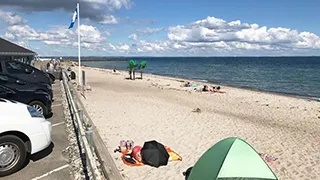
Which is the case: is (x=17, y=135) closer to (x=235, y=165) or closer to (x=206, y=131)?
(x=235, y=165)

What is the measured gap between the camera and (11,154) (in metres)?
5.27

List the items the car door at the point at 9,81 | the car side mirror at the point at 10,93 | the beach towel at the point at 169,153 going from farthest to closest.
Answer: the car door at the point at 9,81 < the car side mirror at the point at 10,93 < the beach towel at the point at 169,153

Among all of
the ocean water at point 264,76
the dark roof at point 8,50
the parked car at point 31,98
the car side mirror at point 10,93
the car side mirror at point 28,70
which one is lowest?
the ocean water at point 264,76

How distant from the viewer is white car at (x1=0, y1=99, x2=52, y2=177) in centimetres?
511

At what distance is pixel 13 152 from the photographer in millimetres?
5277

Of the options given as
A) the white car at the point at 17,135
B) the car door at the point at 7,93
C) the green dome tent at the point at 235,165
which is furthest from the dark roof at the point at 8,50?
the green dome tent at the point at 235,165

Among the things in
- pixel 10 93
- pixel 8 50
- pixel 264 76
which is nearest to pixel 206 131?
pixel 10 93

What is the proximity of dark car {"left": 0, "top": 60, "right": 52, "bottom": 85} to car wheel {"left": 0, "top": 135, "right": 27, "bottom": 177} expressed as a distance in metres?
8.22

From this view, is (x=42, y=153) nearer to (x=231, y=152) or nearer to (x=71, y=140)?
(x=71, y=140)

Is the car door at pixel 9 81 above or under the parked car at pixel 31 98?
above

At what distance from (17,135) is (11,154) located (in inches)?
14.0

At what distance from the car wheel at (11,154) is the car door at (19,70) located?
860 centimetres

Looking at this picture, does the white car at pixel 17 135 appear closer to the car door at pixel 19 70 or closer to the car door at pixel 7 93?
the car door at pixel 7 93

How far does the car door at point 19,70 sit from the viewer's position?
1320 cm
